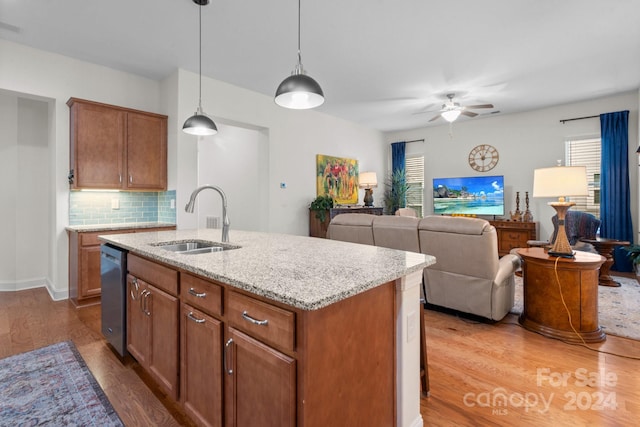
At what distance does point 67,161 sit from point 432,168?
21.1 ft

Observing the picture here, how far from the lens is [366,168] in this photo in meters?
7.12

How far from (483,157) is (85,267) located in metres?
6.76

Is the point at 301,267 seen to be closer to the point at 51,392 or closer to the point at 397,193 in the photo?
the point at 51,392

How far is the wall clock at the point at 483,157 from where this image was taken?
246 inches

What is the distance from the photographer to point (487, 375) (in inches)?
81.4

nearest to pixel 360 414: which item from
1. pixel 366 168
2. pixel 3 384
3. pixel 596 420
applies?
pixel 596 420

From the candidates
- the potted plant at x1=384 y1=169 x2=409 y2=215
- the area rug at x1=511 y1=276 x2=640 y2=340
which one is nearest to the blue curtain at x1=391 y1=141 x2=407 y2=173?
the potted plant at x1=384 y1=169 x2=409 y2=215

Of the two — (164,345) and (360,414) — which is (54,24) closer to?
(164,345)

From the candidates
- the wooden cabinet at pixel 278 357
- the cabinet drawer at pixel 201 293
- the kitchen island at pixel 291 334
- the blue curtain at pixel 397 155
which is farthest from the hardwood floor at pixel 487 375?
the blue curtain at pixel 397 155

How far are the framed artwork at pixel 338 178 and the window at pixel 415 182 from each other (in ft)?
4.77

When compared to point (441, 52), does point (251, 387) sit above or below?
below

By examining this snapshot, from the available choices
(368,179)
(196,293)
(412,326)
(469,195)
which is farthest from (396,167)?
(196,293)

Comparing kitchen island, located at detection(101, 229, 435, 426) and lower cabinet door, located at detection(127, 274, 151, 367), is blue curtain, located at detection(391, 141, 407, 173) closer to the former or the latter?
kitchen island, located at detection(101, 229, 435, 426)

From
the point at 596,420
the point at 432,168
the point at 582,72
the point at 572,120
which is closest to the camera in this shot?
the point at 596,420
